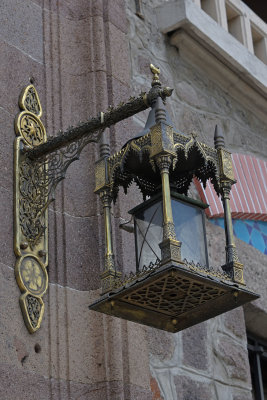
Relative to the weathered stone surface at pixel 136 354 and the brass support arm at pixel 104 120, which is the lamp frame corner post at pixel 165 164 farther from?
the weathered stone surface at pixel 136 354

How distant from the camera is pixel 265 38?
21.9 feet

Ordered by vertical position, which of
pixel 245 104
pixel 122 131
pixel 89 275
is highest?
pixel 245 104

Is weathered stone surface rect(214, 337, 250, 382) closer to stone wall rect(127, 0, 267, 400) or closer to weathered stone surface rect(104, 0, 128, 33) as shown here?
stone wall rect(127, 0, 267, 400)

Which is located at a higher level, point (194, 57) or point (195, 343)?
point (194, 57)

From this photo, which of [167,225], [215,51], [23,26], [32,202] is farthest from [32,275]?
[215,51]

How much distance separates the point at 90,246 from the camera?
443cm

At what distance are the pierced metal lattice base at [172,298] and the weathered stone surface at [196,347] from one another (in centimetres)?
95

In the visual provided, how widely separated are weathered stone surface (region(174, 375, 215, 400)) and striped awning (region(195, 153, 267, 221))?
3.51 ft

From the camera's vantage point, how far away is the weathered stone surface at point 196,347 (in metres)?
4.84

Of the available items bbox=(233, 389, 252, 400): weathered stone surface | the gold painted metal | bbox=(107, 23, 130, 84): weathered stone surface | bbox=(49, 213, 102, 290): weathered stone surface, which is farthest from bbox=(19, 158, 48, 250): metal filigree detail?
bbox=(233, 389, 252, 400): weathered stone surface

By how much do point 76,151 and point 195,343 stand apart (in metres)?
1.21

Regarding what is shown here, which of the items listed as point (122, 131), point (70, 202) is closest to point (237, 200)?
point (122, 131)

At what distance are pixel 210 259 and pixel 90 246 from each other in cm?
96

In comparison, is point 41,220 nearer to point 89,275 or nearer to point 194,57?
point 89,275
